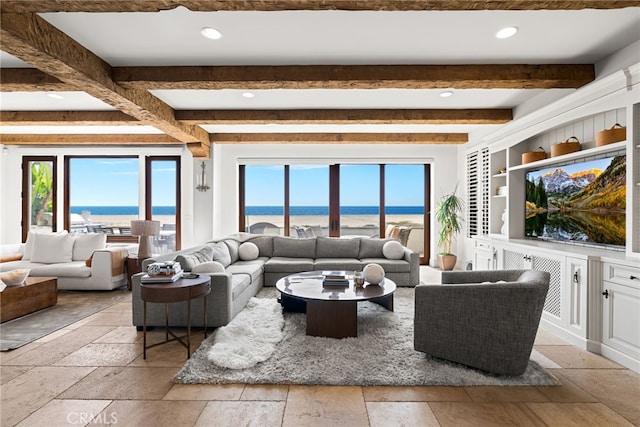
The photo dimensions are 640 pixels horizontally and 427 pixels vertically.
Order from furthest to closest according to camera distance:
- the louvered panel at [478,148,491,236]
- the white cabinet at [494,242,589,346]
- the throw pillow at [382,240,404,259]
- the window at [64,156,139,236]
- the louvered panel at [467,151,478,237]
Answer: the window at [64,156,139,236] → the louvered panel at [467,151,478,237] → the louvered panel at [478,148,491,236] → the throw pillow at [382,240,404,259] → the white cabinet at [494,242,589,346]

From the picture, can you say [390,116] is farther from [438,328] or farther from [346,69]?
[438,328]

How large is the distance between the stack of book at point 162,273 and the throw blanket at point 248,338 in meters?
0.67

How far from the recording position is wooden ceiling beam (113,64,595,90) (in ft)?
11.1

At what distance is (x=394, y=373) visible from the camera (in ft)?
8.23

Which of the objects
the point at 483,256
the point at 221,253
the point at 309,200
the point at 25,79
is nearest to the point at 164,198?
the point at 309,200

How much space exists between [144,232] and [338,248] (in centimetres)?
299

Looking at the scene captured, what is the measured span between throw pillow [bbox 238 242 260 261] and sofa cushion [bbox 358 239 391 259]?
5.66 ft

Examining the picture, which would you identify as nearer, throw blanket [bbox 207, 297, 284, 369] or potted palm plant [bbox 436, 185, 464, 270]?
throw blanket [bbox 207, 297, 284, 369]

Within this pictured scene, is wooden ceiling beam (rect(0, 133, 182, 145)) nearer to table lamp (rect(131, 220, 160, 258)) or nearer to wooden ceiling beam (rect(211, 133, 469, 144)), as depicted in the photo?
wooden ceiling beam (rect(211, 133, 469, 144))

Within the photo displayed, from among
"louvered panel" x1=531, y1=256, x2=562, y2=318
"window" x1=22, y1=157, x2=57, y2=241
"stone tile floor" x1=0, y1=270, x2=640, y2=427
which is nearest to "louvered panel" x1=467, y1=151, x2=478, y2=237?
"louvered panel" x1=531, y1=256, x2=562, y2=318

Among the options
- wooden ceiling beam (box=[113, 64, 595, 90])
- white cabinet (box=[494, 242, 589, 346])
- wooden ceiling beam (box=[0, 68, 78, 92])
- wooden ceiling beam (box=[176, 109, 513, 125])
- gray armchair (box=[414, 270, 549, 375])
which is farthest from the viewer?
wooden ceiling beam (box=[176, 109, 513, 125])

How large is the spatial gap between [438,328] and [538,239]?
2669mm

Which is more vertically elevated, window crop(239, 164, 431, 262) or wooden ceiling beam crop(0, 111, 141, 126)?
wooden ceiling beam crop(0, 111, 141, 126)

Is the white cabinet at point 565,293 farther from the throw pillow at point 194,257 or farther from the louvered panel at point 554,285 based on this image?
the throw pillow at point 194,257
